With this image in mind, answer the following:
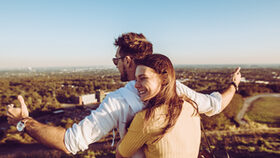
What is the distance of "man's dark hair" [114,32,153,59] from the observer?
A: 1258mm

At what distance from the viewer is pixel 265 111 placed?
2088 cm

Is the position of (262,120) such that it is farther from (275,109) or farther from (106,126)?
(106,126)

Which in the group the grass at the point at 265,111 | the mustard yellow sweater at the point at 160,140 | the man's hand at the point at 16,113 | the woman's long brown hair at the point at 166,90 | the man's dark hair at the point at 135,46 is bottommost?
the grass at the point at 265,111

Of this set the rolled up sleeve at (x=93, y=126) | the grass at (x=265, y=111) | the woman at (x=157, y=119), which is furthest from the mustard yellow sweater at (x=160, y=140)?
the grass at (x=265, y=111)

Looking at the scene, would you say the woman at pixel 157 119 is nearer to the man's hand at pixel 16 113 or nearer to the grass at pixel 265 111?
the man's hand at pixel 16 113

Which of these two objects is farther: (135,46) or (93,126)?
(135,46)

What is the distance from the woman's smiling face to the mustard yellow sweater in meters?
0.09

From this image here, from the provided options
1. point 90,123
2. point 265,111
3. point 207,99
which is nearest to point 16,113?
point 90,123

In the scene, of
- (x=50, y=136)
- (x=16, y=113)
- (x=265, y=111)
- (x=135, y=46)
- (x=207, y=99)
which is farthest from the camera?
(x=265, y=111)

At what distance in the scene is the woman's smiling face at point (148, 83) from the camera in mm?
959

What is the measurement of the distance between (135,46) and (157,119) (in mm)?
563

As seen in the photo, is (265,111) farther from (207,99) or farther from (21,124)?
(21,124)

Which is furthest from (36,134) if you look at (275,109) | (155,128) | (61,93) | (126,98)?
(61,93)

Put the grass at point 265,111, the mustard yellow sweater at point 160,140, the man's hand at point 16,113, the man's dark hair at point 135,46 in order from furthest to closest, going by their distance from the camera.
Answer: the grass at point 265,111, the man's dark hair at point 135,46, the man's hand at point 16,113, the mustard yellow sweater at point 160,140
